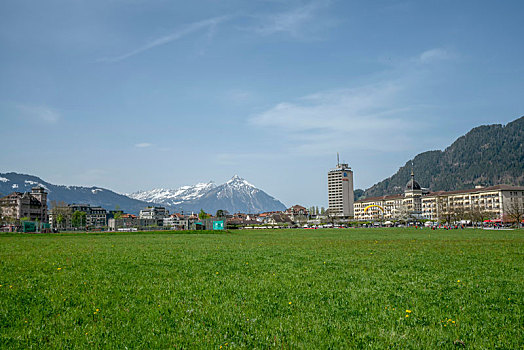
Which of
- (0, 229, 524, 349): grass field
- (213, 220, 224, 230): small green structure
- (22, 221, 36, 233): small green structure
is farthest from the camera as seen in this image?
(213, 220, 224, 230): small green structure

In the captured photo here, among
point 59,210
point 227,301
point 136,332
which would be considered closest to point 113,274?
point 227,301

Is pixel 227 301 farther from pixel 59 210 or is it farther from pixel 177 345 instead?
A: pixel 59 210

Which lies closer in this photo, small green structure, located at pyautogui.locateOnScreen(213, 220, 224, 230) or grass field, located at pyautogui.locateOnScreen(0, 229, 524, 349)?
grass field, located at pyautogui.locateOnScreen(0, 229, 524, 349)

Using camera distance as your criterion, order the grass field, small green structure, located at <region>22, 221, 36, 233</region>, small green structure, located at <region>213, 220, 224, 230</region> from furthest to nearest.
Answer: small green structure, located at <region>213, 220, 224, 230</region> → small green structure, located at <region>22, 221, 36, 233</region> → the grass field

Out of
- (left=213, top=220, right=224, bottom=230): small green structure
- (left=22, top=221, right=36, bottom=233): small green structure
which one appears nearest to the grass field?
(left=213, top=220, right=224, bottom=230): small green structure

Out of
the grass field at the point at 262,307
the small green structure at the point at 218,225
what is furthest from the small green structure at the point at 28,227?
the grass field at the point at 262,307

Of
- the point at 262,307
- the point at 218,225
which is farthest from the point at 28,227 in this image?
the point at 262,307

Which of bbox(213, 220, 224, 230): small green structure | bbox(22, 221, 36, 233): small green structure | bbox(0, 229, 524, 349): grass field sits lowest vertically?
bbox(213, 220, 224, 230): small green structure

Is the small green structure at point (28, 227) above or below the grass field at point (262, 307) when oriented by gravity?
below

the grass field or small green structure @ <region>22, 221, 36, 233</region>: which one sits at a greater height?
the grass field

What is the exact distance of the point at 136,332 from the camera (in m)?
9.04

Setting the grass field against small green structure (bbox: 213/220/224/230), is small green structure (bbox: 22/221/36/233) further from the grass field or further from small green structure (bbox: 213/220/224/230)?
the grass field

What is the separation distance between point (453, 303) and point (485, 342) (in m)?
3.40

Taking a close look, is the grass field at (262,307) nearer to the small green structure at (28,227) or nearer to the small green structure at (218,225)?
the small green structure at (218,225)
